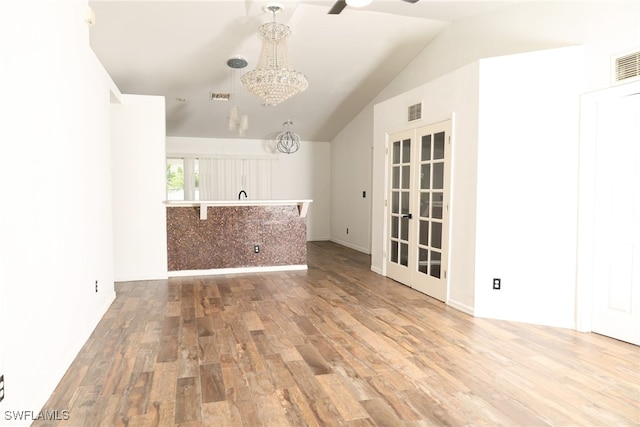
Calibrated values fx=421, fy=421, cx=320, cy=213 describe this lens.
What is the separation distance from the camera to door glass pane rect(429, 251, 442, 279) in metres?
4.78

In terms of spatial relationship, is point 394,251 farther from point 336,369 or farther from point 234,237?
point 336,369

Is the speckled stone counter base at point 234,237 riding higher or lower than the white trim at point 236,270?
higher

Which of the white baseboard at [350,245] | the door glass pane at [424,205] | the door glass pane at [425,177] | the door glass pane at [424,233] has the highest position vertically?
the door glass pane at [425,177]

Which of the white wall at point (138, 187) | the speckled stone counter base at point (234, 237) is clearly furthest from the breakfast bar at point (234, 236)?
the white wall at point (138, 187)

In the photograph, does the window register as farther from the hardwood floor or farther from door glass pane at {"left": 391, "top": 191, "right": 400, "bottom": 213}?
the hardwood floor

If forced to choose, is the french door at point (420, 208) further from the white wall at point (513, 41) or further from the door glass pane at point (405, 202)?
the white wall at point (513, 41)

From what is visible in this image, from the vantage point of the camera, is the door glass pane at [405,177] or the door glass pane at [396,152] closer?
the door glass pane at [405,177]

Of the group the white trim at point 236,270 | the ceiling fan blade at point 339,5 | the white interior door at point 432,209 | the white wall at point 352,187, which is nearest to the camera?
the ceiling fan blade at point 339,5

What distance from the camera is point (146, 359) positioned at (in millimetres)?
3010

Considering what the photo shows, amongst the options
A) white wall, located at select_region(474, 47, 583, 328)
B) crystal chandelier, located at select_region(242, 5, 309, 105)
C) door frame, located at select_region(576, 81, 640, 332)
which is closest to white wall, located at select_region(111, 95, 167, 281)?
crystal chandelier, located at select_region(242, 5, 309, 105)

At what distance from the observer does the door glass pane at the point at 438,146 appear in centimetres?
472

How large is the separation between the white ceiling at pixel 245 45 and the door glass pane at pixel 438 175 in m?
1.96

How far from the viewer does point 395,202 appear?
5.72 meters

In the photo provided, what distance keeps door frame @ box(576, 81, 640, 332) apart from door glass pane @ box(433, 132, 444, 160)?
4.50 ft
